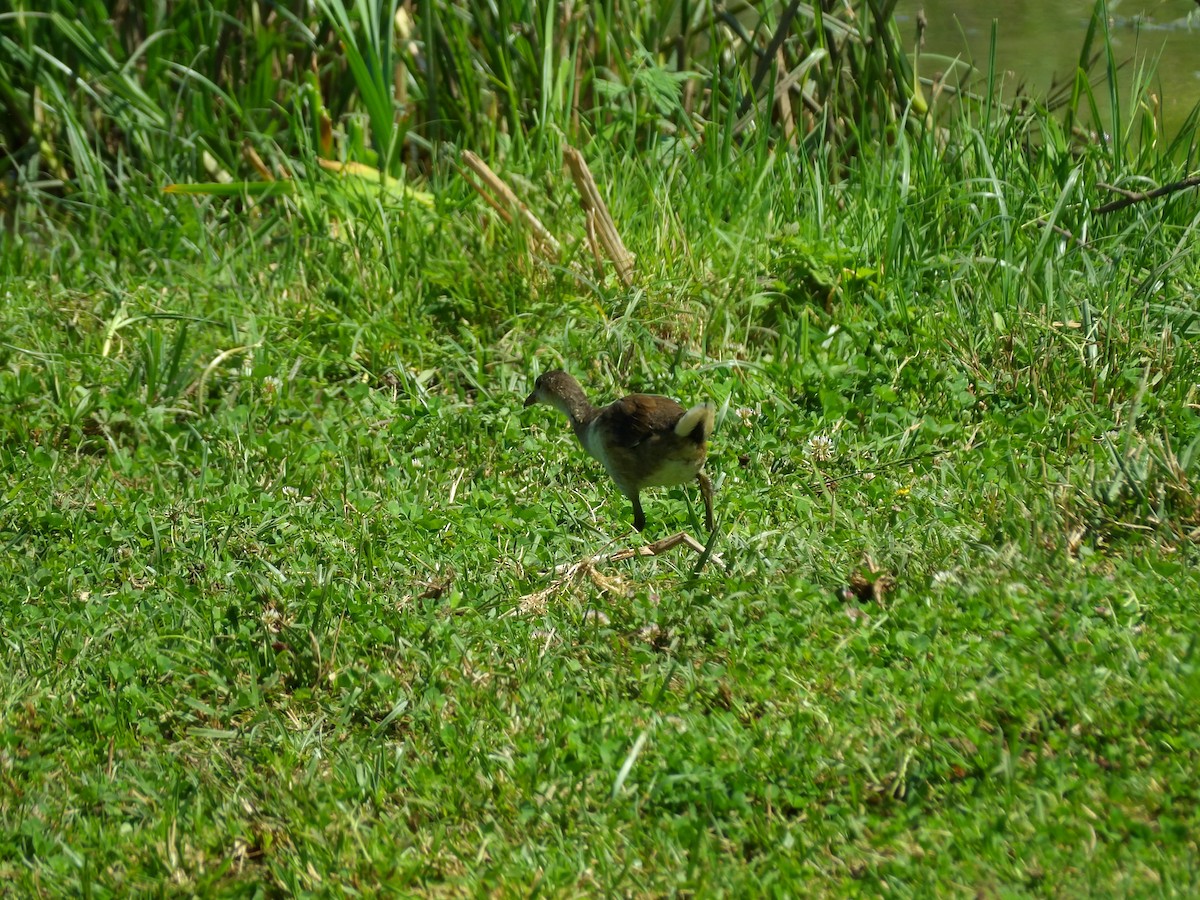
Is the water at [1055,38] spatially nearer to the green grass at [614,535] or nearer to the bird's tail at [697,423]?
the green grass at [614,535]

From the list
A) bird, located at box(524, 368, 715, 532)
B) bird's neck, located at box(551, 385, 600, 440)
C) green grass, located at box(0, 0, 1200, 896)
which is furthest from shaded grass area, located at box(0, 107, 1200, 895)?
bird's neck, located at box(551, 385, 600, 440)

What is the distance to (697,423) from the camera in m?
4.40

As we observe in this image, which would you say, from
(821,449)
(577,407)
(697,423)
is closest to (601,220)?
(577,407)

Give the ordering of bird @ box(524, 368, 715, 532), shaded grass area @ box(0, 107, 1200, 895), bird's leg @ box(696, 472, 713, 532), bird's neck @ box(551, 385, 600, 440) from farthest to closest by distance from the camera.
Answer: bird's neck @ box(551, 385, 600, 440) → bird's leg @ box(696, 472, 713, 532) → bird @ box(524, 368, 715, 532) → shaded grass area @ box(0, 107, 1200, 895)

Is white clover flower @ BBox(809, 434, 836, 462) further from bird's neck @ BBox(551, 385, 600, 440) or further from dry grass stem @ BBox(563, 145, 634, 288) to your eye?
dry grass stem @ BBox(563, 145, 634, 288)

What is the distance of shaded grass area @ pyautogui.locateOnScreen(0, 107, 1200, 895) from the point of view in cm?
327

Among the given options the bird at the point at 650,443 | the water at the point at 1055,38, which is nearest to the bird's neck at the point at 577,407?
the bird at the point at 650,443

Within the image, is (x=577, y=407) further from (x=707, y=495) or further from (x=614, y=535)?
(x=707, y=495)

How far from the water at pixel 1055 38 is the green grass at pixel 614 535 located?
0.86m

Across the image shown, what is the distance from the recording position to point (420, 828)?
11.1 feet

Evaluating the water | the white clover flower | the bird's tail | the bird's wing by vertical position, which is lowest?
the white clover flower

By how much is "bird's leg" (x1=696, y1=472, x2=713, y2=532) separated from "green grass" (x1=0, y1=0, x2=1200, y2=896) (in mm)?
66

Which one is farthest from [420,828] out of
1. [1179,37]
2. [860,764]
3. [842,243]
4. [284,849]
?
[1179,37]

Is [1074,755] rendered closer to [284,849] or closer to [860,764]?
[860,764]
